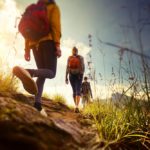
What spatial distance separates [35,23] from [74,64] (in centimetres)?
431

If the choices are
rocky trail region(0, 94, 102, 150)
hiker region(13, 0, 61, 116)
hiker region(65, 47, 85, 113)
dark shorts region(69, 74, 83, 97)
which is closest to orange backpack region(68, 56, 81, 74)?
hiker region(65, 47, 85, 113)

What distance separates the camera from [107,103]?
15.9 ft

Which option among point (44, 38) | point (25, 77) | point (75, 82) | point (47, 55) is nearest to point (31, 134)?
point (25, 77)

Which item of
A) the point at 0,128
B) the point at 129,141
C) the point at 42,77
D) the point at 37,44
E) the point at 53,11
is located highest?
the point at 53,11

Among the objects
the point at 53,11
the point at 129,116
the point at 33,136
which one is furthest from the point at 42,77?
the point at 33,136

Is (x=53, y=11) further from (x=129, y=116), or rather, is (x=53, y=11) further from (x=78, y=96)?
(x=78, y=96)

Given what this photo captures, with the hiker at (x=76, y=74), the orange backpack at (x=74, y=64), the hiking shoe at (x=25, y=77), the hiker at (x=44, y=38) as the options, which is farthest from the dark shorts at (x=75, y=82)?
the hiking shoe at (x=25, y=77)

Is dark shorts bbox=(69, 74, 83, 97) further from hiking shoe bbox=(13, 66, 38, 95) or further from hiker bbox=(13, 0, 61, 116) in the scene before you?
hiking shoe bbox=(13, 66, 38, 95)

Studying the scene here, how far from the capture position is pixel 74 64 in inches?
322

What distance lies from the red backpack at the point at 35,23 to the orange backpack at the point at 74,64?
4.13 m

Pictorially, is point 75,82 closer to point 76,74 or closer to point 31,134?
point 76,74

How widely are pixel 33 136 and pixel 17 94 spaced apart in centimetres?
460

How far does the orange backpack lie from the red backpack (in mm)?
4131

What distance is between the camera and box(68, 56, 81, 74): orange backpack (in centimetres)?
812
